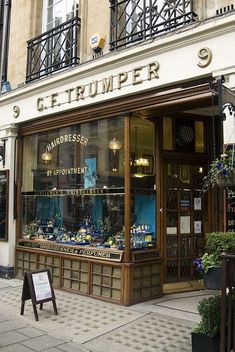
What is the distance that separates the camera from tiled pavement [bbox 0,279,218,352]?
17.9 ft

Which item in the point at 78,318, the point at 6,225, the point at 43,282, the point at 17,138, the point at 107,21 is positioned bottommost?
the point at 78,318

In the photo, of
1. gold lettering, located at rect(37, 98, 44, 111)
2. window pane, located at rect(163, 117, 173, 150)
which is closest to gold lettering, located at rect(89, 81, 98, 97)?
window pane, located at rect(163, 117, 173, 150)

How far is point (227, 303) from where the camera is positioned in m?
4.46

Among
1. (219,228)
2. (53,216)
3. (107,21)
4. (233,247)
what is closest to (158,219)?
(219,228)

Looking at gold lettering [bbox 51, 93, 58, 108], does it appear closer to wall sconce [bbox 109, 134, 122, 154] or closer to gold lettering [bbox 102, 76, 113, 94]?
gold lettering [bbox 102, 76, 113, 94]

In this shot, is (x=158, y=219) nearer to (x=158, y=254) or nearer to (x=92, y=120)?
(x=158, y=254)

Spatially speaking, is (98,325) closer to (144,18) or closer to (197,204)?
(197,204)

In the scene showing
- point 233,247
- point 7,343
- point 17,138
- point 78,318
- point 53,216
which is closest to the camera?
point 233,247

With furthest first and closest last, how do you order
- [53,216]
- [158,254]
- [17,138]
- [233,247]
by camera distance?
[17,138] < [53,216] < [158,254] < [233,247]

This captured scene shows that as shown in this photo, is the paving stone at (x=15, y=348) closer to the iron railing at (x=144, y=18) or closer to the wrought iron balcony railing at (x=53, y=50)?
the iron railing at (x=144, y=18)

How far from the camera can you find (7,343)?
214 inches

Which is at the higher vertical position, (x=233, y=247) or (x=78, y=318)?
(x=233, y=247)

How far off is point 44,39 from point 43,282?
583cm

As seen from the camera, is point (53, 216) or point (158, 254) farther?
point (53, 216)
